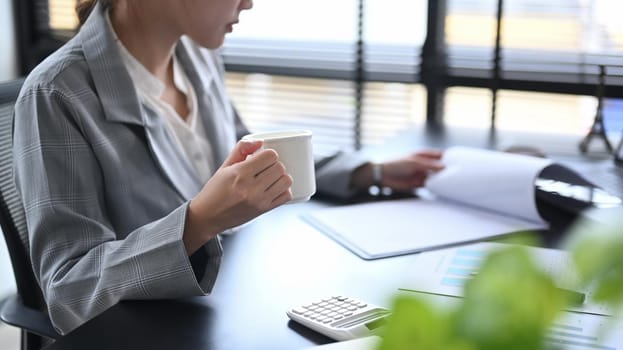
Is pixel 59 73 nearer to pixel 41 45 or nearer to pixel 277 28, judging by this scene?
pixel 277 28

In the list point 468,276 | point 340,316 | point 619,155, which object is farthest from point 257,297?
point 619,155

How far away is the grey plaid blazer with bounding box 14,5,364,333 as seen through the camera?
3.42 ft

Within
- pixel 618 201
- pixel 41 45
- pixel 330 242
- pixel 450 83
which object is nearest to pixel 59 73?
pixel 330 242

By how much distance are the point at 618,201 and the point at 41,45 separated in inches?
86.9

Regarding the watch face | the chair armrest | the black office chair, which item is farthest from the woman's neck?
the watch face

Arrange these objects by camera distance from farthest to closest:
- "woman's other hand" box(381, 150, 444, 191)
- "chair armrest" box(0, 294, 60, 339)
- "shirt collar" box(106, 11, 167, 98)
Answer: "woman's other hand" box(381, 150, 444, 191), "shirt collar" box(106, 11, 167, 98), "chair armrest" box(0, 294, 60, 339)

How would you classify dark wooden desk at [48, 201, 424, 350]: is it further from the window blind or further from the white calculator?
the window blind

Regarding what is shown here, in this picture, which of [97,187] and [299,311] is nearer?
[299,311]

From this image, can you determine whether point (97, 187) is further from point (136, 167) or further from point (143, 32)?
point (143, 32)

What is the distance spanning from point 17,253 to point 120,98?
0.32 meters

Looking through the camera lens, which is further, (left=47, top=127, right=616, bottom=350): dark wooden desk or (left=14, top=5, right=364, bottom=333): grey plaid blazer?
(left=14, top=5, right=364, bottom=333): grey plaid blazer

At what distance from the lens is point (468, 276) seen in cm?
95

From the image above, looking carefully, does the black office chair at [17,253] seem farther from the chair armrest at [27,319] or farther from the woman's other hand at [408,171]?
the woman's other hand at [408,171]

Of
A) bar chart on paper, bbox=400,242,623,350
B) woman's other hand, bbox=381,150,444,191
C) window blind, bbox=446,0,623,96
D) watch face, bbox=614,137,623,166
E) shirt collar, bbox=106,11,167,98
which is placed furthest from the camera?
window blind, bbox=446,0,623,96
